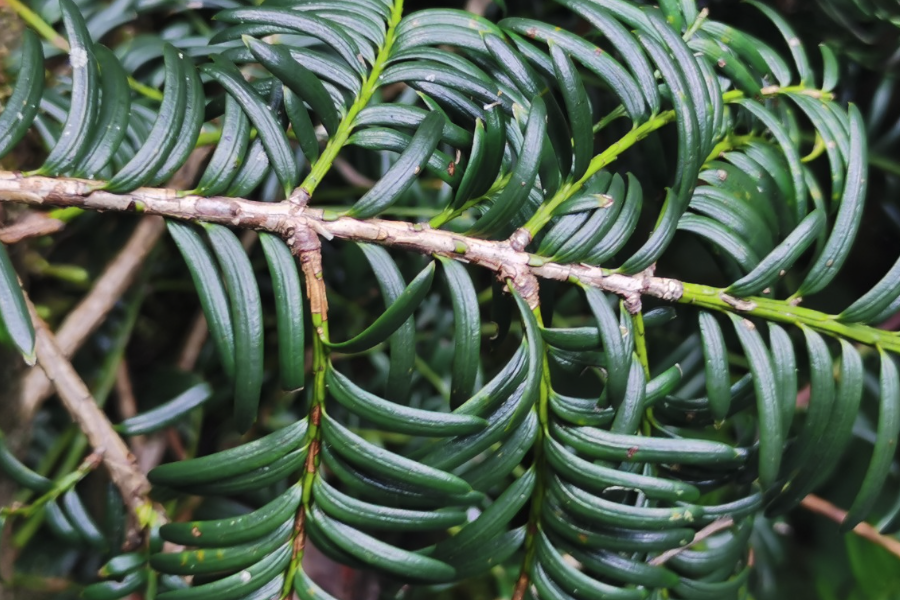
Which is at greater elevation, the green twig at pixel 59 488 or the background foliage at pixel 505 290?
the background foliage at pixel 505 290

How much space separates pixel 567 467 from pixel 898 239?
656 millimetres

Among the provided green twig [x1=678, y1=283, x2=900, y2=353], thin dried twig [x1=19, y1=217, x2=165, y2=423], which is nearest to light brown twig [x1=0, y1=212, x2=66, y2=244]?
thin dried twig [x1=19, y1=217, x2=165, y2=423]

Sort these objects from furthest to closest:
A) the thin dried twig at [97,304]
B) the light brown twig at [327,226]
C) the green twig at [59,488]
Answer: the thin dried twig at [97,304] < the green twig at [59,488] < the light brown twig at [327,226]

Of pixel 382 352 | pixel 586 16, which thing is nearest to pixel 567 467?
pixel 586 16

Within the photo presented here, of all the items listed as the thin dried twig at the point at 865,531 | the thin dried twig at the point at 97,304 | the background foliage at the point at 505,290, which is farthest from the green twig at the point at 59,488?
the thin dried twig at the point at 865,531

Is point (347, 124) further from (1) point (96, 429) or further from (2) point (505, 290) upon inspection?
(1) point (96, 429)

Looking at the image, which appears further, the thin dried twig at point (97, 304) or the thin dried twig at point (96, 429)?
the thin dried twig at point (97, 304)

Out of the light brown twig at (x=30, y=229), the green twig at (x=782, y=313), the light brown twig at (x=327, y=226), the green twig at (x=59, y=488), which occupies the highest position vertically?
the light brown twig at (x=327, y=226)

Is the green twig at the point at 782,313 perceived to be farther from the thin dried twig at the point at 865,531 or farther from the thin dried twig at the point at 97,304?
the thin dried twig at the point at 97,304

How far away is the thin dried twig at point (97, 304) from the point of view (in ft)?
1.89

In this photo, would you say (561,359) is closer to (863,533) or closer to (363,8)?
(363,8)

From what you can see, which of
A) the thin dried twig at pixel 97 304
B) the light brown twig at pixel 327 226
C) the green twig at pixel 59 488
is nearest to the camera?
the light brown twig at pixel 327 226

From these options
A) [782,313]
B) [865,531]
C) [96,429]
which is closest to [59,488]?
[96,429]

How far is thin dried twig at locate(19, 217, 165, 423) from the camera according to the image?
58cm
